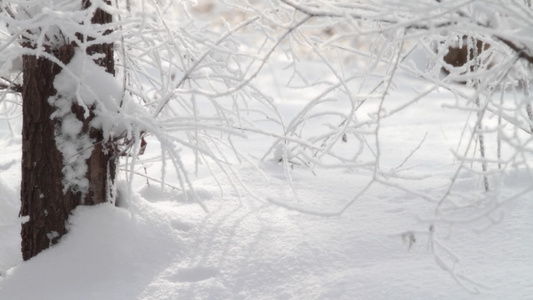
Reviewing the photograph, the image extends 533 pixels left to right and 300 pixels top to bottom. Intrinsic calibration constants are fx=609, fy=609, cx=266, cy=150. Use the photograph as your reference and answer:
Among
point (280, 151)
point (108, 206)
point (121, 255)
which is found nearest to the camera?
point (121, 255)

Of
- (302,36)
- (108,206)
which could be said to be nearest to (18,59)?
(108,206)

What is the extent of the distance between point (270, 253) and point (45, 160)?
37.7 inches

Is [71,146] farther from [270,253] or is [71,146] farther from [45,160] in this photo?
[270,253]

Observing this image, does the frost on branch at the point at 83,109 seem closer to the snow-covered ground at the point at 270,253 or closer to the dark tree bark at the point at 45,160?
the dark tree bark at the point at 45,160

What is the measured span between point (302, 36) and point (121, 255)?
1073 mm

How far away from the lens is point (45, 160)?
2.40 metres

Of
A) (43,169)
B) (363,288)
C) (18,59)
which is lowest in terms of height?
(363,288)

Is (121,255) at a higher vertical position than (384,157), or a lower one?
lower

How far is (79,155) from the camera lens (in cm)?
241

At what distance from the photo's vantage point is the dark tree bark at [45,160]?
2.38 m

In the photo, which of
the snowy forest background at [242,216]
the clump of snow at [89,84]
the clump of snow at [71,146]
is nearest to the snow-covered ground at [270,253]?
the snowy forest background at [242,216]

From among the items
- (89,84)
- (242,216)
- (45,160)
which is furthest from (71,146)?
(242,216)

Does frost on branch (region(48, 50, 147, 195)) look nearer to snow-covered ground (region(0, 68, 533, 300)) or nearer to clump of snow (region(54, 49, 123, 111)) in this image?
clump of snow (region(54, 49, 123, 111))

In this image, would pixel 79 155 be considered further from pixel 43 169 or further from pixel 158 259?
pixel 158 259
